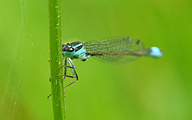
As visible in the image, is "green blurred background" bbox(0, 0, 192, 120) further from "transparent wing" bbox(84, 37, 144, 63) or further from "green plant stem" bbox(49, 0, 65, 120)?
"green plant stem" bbox(49, 0, 65, 120)

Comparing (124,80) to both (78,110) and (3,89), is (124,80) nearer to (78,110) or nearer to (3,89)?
(78,110)

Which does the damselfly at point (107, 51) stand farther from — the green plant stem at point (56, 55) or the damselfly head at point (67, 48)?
the green plant stem at point (56, 55)

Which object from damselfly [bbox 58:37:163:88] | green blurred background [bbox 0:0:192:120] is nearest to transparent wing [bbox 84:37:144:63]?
damselfly [bbox 58:37:163:88]

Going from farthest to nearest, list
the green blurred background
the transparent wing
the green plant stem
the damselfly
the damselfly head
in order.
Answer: the transparent wing → the green blurred background → the damselfly → the damselfly head → the green plant stem

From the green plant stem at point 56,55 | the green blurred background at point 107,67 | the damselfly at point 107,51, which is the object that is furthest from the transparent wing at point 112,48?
the green plant stem at point 56,55

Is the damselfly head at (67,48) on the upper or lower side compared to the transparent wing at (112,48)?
lower

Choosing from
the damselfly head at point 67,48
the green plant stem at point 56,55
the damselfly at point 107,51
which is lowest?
the green plant stem at point 56,55

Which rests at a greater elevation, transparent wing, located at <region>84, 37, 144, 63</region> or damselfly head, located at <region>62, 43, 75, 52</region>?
transparent wing, located at <region>84, 37, 144, 63</region>

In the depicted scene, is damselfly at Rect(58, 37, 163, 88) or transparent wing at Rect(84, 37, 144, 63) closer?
damselfly at Rect(58, 37, 163, 88)
